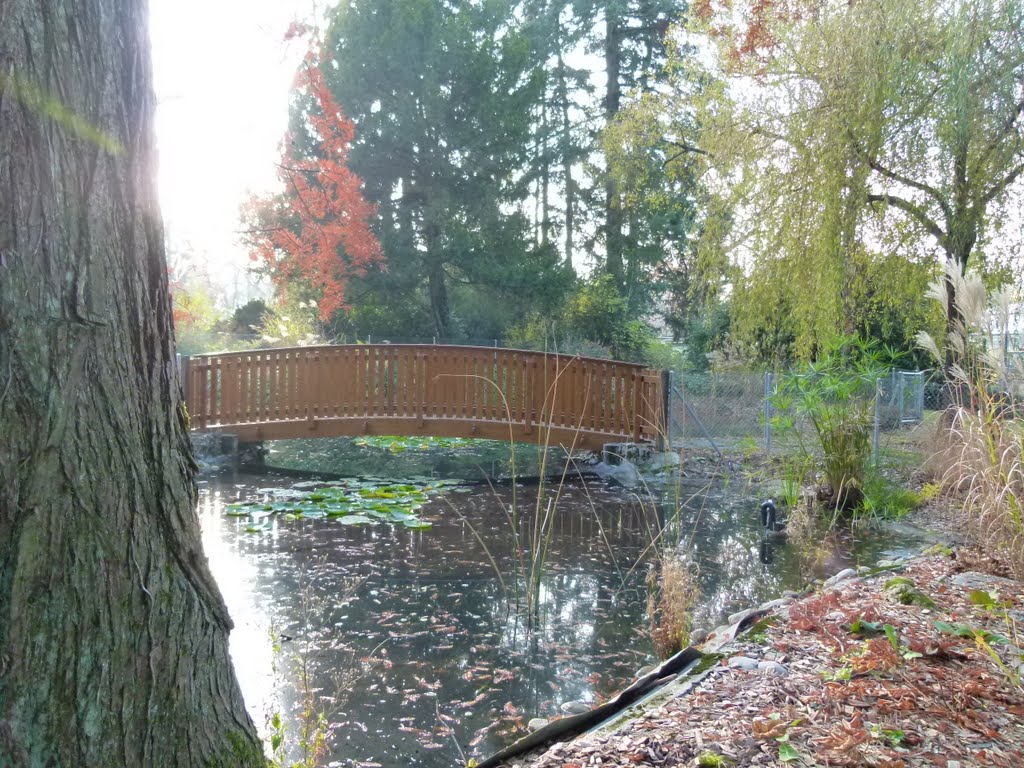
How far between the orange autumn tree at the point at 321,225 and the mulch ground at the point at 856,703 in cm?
900

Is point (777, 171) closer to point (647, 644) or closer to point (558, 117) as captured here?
point (647, 644)

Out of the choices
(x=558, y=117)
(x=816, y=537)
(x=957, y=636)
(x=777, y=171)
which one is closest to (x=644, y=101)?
(x=777, y=171)

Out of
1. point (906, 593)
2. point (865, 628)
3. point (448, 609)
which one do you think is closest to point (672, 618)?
point (865, 628)

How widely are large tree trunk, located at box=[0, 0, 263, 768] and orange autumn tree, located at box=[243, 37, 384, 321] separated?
29.9 feet

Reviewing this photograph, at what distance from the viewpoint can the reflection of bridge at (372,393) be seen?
10.5 m

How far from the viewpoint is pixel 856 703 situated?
2527 mm

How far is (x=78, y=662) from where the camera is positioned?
161cm

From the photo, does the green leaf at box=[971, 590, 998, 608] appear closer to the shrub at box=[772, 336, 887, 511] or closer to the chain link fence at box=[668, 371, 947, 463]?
the shrub at box=[772, 336, 887, 511]

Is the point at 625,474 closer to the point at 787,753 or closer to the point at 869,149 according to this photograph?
the point at 869,149

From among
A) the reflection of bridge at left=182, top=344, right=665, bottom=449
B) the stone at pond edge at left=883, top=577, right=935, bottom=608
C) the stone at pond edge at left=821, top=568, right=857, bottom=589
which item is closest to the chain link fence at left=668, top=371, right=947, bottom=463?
the reflection of bridge at left=182, top=344, right=665, bottom=449

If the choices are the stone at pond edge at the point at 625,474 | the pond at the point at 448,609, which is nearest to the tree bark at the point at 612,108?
the stone at pond edge at the point at 625,474

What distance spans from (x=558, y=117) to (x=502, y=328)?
7053mm

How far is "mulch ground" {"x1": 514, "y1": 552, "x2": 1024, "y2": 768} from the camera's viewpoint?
2.23m

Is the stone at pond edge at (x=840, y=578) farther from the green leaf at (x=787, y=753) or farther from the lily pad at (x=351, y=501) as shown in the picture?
the lily pad at (x=351, y=501)
